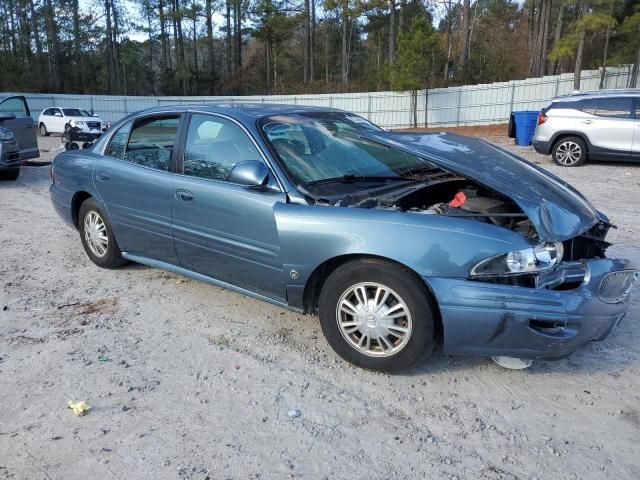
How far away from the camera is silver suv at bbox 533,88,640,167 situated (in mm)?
11062

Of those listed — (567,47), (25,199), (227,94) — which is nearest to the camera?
(25,199)

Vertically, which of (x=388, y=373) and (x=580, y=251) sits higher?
(x=580, y=251)

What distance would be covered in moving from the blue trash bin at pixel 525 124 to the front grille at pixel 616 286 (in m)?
14.0

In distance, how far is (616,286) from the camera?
3084 mm

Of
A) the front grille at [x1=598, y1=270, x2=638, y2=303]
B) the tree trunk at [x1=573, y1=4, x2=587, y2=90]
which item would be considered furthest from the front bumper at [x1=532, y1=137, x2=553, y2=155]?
the tree trunk at [x1=573, y1=4, x2=587, y2=90]

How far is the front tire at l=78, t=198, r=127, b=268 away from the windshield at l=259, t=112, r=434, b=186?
79.2 inches

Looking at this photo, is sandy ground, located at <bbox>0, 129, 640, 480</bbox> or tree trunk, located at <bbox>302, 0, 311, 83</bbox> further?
tree trunk, located at <bbox>302, 0, 311, 83</bbox>

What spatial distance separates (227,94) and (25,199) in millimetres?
37678

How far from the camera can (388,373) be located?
322 cm

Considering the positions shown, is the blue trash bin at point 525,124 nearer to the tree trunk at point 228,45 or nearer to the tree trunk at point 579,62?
the tree trunk at point 579,62

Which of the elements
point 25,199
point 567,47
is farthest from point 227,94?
point 25,199

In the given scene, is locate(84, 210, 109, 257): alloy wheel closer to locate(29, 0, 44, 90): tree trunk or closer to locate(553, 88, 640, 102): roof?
locate(553, 88, 640, 102): roof

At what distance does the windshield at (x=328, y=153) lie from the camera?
3.70 meters

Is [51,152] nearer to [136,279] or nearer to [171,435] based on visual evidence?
[136,279]
